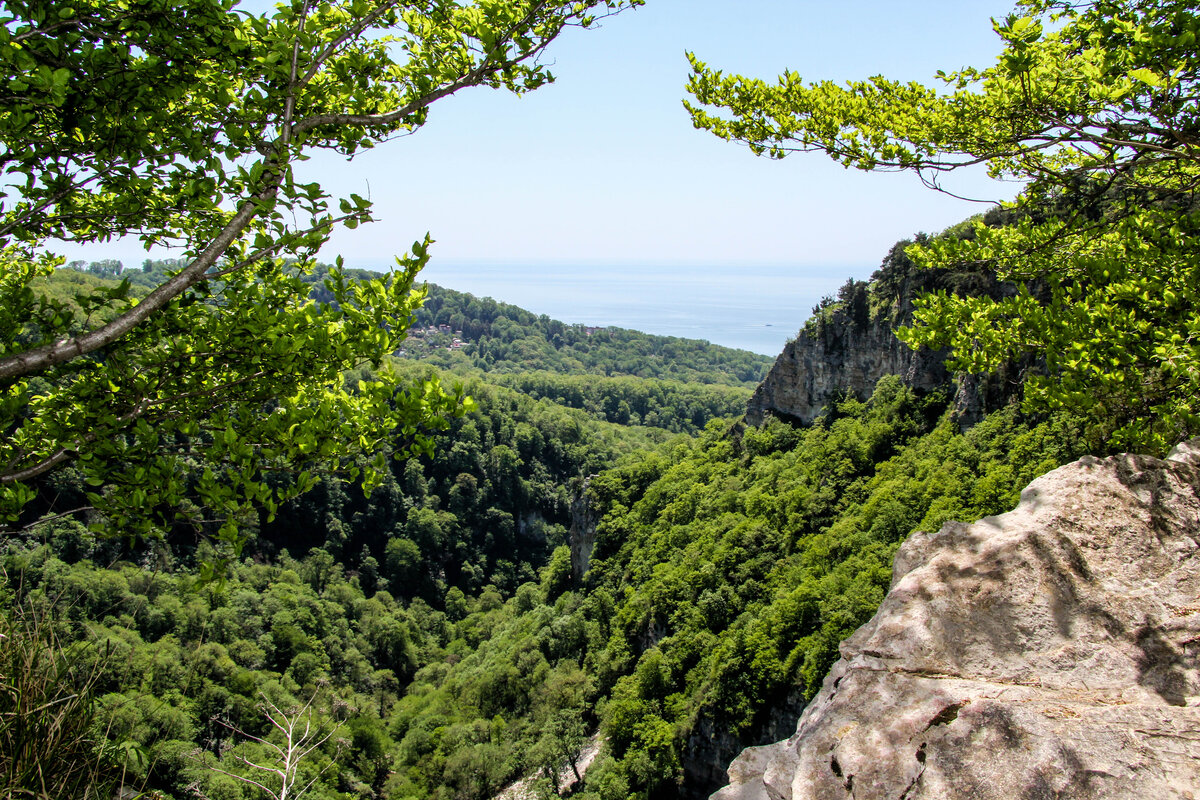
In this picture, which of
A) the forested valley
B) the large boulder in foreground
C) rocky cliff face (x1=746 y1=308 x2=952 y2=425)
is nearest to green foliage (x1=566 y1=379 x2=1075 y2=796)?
the forested valley

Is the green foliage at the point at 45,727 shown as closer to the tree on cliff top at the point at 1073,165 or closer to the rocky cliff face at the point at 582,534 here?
the tree on cliff top at the point at 1073,165

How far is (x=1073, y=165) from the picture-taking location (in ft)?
23.9

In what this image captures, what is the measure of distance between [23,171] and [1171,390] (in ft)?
32.0

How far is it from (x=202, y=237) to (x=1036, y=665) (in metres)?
7.05

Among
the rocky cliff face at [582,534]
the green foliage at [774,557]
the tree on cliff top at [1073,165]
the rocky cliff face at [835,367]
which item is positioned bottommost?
the rocky cliff face at [582,534]

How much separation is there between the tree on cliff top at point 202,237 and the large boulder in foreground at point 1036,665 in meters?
3.74

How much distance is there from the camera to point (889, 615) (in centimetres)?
525

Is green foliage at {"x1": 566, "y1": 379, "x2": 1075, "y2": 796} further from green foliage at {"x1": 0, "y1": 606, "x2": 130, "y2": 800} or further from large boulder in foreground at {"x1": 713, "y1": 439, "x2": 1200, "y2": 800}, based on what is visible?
green foliage at {"x1": 0, "y1": 606, "x2": 130, "y2": 800}

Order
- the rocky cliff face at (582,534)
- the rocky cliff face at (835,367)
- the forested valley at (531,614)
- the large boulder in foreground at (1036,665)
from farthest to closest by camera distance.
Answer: the rocky cliff face at (582,534) → the rocky cliff face at (835,367) → the forested valley at (531,614) → the large boulder in foreground at (1036,665)

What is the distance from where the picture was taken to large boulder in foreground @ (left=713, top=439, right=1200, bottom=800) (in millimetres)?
3732

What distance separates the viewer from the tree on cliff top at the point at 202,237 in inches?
157

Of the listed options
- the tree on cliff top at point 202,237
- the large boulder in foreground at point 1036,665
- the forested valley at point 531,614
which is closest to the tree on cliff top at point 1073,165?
the large boulder in foreground at point 1036,665

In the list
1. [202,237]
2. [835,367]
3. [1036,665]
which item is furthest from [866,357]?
[202,237]

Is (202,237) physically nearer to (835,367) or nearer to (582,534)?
(835,367)
